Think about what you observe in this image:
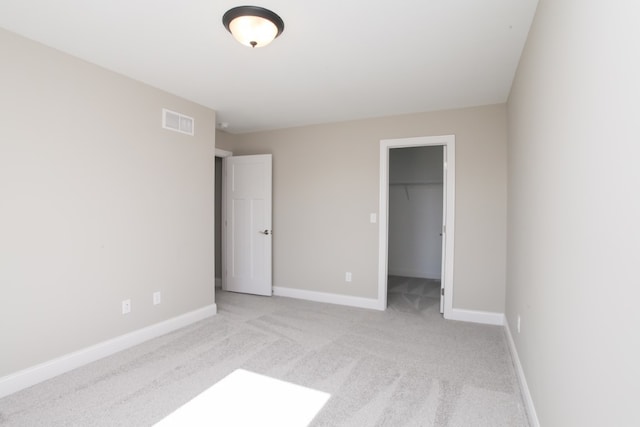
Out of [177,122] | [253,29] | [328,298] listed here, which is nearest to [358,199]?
[328,298]

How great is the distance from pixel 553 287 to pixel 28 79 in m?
3.46

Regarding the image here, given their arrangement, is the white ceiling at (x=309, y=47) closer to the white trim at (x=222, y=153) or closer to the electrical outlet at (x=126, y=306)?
the white trim at (x=222, y=153)

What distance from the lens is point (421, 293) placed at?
5.00 metres

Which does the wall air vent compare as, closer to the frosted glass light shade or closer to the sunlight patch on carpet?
the frosted glass light shade

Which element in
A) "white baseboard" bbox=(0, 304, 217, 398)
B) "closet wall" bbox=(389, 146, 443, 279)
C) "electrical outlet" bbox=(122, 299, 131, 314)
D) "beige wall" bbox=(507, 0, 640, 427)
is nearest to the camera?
"beige wall" bbox=(507, 0, 640, 427)

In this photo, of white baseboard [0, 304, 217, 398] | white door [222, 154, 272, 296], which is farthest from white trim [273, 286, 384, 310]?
white baseboard [0, 304, 217, 398]

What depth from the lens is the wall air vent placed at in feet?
10.9

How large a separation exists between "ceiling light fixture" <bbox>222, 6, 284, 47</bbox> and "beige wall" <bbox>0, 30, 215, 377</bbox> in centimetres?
148

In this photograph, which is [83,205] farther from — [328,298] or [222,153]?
[328,298]

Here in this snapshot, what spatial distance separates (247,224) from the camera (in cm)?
487

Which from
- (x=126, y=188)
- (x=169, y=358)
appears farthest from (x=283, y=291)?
(x=126, y=188)

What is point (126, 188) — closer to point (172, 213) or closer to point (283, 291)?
point (172, 213)

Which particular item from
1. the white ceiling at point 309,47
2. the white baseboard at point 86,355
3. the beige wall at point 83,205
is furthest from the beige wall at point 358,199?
the white baseboard at point 86,355

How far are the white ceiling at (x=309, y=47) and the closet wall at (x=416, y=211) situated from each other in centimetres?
249
